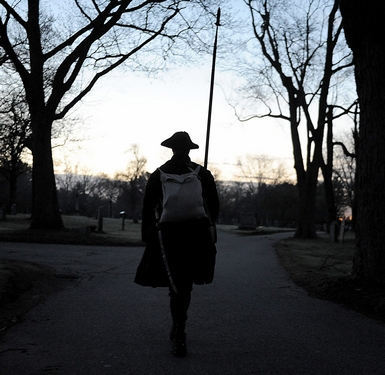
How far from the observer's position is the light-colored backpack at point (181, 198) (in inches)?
160

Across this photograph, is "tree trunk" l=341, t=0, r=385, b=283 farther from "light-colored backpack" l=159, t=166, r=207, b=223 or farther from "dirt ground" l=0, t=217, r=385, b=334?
"light-colored backpack" l=159, t=166, r=207, b=223

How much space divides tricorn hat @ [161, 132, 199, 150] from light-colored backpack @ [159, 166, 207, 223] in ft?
0.95

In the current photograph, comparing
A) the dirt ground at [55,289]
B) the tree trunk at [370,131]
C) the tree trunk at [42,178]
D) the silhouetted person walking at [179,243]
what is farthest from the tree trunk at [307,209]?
the silhouetted person walking at [179,243]

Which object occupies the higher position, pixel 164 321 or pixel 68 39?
pixel 68 39

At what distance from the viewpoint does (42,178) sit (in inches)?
683

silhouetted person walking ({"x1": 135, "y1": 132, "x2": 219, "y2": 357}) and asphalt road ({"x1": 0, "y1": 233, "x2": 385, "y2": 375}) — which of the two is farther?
silhouetted person walking ({"x1": 135, "y1": 132, "x2": 219, "y2": 357})

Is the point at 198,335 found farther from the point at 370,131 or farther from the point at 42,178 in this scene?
the point at 42,178

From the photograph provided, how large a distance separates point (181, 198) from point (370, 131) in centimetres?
399

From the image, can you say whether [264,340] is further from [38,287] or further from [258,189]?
[258,189]

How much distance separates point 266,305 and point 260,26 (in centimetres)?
2237

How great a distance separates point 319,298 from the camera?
679 cm

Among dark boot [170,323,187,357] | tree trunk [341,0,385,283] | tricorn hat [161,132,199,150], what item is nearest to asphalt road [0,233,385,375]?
dark boot [170,323,187,357]

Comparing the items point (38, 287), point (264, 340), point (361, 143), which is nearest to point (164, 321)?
point (264, 340)

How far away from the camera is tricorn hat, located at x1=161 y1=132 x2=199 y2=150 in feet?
14.2
